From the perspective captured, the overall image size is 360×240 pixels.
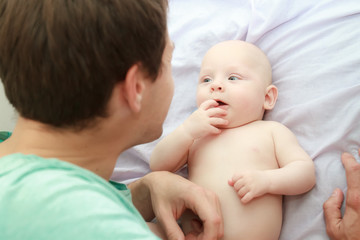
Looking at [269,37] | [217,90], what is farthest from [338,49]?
[217,90]

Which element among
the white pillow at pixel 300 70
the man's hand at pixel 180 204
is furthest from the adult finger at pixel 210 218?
the white pillow at pixel 300 70

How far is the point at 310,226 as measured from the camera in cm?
116

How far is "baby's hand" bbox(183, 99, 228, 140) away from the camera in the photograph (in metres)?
1.20

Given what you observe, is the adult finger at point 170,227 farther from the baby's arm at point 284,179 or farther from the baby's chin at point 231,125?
the baby's chin at point 231,125

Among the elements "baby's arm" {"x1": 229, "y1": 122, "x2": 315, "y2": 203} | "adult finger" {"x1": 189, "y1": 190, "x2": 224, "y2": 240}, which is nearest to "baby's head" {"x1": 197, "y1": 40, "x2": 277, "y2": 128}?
"baby's arm" {"x1": 229, "y1": 122, "x2": 315, "y2": 203}

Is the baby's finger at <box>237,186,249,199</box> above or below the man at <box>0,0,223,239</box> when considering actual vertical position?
below

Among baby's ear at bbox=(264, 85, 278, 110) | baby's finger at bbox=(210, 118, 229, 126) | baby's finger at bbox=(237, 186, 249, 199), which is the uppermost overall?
baby's finger at bbox=(210, 118, 229, 126)

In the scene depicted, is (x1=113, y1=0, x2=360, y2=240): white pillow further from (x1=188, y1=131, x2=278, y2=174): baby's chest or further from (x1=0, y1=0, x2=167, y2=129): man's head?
(x1=0, y1=0, x2=167, y2=129): man's head

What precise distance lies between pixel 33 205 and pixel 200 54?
95 cm

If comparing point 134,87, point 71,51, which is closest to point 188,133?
point 134,87

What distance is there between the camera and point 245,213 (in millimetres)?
1125

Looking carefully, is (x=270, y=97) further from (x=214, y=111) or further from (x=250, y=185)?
(x=250, y=185)

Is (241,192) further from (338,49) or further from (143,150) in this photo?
(338,49)

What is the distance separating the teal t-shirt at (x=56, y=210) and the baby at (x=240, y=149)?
474 mm
